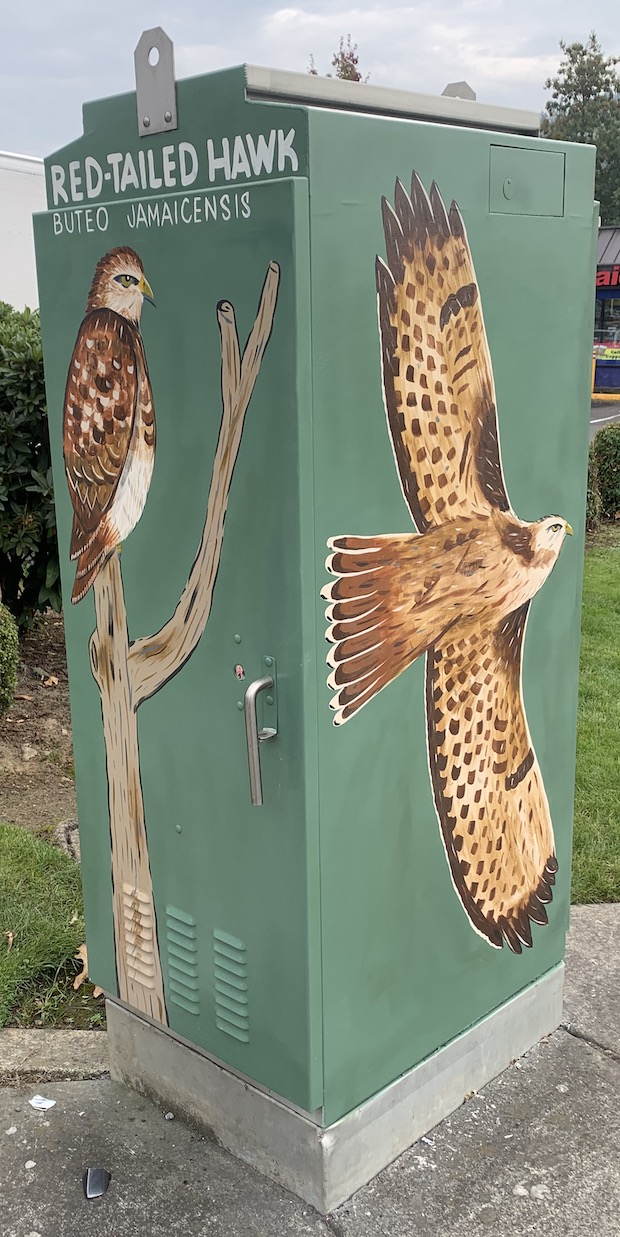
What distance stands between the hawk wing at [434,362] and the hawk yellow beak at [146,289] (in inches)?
18.4

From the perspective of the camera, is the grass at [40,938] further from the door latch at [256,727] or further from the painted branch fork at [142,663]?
the door latch at [256,727]

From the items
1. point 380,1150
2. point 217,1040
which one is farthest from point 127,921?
point 380,1150

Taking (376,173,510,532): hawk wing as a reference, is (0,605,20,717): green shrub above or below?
below

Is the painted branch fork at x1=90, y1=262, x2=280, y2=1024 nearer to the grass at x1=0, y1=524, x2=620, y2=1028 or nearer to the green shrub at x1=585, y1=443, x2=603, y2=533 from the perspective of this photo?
the grass at x1=0, y1=524, x2=620, y2=1028

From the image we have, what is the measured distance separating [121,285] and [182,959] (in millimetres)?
1542

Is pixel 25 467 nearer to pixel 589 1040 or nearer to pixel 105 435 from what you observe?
pixel 105 435

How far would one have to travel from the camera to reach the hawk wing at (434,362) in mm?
2158

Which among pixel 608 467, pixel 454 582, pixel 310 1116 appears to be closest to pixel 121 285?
pixel 454 582

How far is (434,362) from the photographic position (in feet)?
7.45

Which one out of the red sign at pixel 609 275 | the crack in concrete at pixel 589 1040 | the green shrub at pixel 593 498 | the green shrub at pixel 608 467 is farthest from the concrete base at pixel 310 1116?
the red sign at pixel 609 275

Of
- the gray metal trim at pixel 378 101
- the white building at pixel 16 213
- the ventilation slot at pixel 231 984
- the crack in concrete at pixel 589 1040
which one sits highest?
the white building at pixel 16 213

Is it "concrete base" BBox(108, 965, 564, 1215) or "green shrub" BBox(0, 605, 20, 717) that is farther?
"green shrub" BBox(0, 605, 20, 717)

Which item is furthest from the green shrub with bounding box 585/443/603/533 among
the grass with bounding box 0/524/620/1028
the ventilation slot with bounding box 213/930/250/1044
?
the ventilation slot with bounding box 213/930/250/1044

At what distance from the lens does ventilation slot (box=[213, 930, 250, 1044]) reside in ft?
8.11
